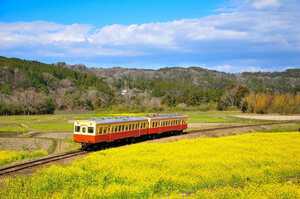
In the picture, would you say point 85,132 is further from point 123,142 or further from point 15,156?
point 123,142

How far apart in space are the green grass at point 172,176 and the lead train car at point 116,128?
14.3ft

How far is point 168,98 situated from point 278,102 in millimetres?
47012

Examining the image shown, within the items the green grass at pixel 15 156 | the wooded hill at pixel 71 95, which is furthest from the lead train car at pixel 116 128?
the wooded hill at pixel 71 95

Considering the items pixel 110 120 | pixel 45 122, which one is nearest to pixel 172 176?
pixel 110 120

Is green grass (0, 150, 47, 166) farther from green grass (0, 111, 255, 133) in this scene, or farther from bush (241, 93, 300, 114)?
bush (241, 93, 300, 114)

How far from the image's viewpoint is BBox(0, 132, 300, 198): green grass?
19562 mm

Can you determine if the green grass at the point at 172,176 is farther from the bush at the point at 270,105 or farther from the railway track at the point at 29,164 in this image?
the bush at the point at 270,105

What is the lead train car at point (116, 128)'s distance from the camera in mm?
38219

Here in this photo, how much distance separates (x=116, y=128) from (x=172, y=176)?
18.2 metres

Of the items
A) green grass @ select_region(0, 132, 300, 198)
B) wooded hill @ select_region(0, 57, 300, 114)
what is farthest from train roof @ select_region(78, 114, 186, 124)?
wooded hill @ select_region(0, 57, 300, 114)

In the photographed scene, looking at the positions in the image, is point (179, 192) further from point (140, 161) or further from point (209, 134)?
→ point (209, 134)

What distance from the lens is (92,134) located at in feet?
125

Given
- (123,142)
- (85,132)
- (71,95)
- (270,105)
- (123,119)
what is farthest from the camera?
(71,95)

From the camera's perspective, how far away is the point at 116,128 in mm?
41125
